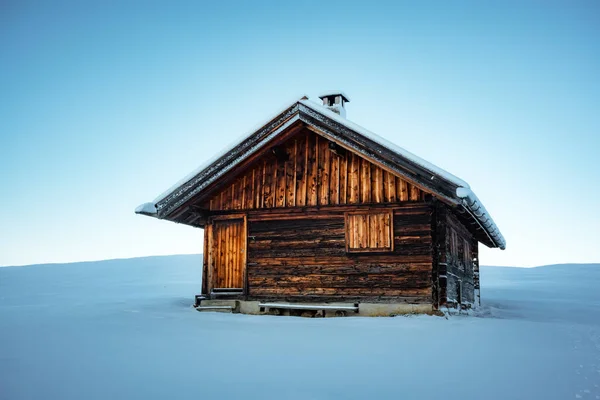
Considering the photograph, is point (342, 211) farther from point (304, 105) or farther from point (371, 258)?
point (304, 105)

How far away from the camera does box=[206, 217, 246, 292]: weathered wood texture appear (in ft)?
48.5

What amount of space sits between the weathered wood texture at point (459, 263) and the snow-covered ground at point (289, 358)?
9.03 ft

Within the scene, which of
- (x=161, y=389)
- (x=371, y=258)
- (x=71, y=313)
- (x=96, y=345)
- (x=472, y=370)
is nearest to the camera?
(x=161, y=389)

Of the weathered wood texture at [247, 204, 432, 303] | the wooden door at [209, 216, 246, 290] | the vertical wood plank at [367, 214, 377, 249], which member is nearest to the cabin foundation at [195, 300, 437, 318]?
the weathered wood texture at [247, 204, 432, 303]

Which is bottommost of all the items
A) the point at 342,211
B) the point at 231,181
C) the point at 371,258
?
the point at 371,258

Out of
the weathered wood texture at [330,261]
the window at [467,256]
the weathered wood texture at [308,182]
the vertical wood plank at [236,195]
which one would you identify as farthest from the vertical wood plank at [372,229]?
the window at [467,256]

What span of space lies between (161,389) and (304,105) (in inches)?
359

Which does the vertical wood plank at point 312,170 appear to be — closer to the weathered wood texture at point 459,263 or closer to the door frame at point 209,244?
the door frame at point 209,244

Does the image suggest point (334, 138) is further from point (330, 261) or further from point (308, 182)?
point (330, 261)

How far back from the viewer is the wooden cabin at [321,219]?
41.9ft

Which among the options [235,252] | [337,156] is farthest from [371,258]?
[235,252]

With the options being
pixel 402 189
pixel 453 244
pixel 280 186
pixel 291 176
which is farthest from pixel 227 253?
pixel 453 244

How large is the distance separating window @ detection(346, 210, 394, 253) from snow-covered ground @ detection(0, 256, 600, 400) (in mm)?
2303

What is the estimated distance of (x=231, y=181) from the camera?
49.1 ft
